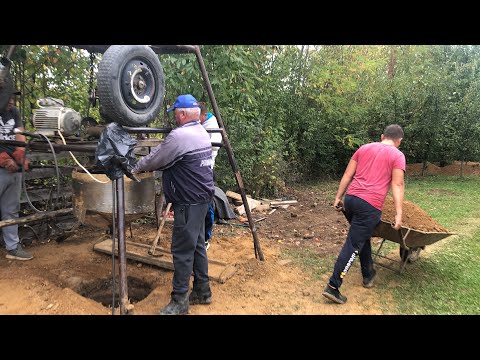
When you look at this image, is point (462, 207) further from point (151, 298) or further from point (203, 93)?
point (151, 298)

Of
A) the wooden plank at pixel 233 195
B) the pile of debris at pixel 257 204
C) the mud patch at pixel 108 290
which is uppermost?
the wooden plank at pixel 233 195

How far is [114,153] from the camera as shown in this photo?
333 cm

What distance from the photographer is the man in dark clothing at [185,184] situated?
3.49 metres

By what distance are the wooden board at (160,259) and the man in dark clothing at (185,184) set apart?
84 centimetres

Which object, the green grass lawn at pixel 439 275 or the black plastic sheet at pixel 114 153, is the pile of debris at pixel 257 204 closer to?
the green grass lawn at pixel 439 275

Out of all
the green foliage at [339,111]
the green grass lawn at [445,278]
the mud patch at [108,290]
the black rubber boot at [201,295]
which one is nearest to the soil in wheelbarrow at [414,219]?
the green grass lawn at [445,278]

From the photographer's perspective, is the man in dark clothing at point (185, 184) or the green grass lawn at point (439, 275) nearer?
the man in dark clothing at point (185, 184)

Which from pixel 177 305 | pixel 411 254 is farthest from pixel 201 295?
pixel 411 254

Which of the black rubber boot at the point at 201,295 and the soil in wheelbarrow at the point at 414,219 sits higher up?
the soil in wheelbarrow at the point at 414,219

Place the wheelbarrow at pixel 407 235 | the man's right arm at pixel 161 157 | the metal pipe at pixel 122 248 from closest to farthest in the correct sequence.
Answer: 1. the metal pipe at pixel 122 248
2. the man's right arm at pixel 161 157
3. the wheelbarrow at pixel 407 235

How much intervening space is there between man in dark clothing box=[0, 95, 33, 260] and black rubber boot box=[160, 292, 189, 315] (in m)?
2.36

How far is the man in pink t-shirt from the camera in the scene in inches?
156

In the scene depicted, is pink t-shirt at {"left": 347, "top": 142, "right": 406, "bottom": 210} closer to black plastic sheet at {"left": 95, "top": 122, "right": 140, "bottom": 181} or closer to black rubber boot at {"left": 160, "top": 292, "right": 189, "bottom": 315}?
black rubber boot at {"left": 160, "top": 292, "right": 189, "bottom": 315}

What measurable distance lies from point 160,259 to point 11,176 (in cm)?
211
